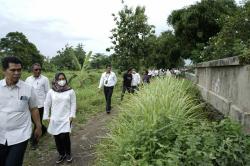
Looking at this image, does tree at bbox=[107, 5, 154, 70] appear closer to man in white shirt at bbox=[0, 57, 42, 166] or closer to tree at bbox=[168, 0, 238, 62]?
tree at bbox=[168, 0, 238, 62]

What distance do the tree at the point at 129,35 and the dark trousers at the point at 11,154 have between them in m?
19.5

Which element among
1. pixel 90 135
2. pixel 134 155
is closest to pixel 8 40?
pixel 90 135

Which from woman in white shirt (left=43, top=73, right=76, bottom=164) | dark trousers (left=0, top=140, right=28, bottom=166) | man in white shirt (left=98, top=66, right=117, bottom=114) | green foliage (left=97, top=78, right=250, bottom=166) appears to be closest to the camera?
green foliage (left=97, top=78, right=250, bottom=166)

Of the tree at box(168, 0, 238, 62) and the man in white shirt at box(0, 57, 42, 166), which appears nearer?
the man in white shirt at box(0, 57, 42, 166)

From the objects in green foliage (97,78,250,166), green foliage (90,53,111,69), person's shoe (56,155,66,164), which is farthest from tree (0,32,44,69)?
green foliage (97,78,250,166)

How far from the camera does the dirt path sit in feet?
23.0

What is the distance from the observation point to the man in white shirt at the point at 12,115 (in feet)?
15.0

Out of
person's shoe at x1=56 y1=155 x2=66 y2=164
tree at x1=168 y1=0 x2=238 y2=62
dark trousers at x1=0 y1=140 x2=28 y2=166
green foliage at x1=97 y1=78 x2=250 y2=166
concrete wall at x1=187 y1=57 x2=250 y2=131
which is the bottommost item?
person's shoe at x1=56 y1=155 x2=66 y2=164

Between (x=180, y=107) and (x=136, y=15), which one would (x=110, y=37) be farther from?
(x=180, y=107)

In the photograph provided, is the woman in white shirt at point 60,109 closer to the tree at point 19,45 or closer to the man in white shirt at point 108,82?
the man in white shirt at point 108,82

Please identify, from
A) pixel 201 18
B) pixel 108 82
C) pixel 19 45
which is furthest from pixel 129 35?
pixel 19 45

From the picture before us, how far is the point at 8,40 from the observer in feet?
212

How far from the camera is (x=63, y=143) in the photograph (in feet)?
22.7

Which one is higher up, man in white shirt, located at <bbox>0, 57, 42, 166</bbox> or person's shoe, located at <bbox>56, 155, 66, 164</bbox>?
man in white shirt, located at <bbox>0, 57, 42, 166</bbox>
